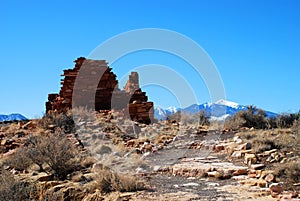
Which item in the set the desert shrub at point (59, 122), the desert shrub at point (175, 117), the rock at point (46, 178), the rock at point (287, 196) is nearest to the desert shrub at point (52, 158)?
the rock at point (46, 178)

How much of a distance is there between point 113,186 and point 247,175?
129 inches

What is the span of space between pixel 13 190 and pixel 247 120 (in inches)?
645

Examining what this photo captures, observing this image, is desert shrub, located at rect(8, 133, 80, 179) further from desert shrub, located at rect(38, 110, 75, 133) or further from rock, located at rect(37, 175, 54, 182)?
desert shrub, located at rect(38, 110, 75, 133)

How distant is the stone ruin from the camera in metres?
23.0

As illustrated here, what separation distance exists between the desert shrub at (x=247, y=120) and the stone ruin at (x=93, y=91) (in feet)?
18.4

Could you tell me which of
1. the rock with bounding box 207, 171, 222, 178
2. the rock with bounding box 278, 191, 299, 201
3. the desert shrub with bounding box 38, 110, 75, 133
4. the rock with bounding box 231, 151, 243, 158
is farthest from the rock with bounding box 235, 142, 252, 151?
the desert shrub with bounding box 38, 110, 75, 133

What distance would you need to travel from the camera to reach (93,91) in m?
23.3

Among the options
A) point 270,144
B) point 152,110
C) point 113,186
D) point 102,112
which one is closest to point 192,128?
point 152,110

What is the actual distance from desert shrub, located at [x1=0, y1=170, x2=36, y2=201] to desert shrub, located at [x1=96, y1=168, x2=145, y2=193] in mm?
1396

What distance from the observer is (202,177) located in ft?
30.1

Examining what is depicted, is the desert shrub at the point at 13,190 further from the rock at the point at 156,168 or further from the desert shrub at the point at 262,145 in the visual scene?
the desert shrub at the point at 262,145

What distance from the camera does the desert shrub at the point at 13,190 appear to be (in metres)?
6.65

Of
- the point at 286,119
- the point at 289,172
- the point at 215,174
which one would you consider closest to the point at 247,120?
the point at 286,119

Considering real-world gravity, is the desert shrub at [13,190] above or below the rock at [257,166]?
below
